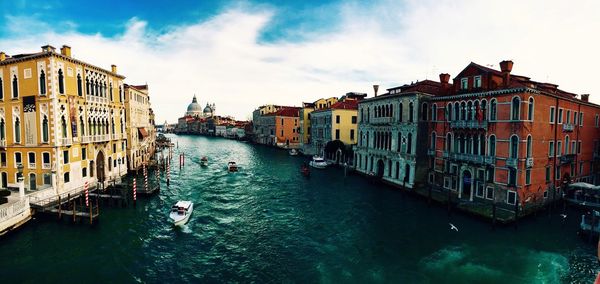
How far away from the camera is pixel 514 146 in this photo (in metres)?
22.7

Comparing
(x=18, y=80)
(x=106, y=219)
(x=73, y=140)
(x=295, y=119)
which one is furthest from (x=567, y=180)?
(x=295, y=119)

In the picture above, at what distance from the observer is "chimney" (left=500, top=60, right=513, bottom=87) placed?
2338cm

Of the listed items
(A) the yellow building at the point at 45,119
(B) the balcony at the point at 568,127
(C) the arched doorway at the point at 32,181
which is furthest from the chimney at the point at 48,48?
(B) the balcony at the point at 568,127

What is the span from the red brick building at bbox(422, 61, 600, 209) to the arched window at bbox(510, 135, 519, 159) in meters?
0.06

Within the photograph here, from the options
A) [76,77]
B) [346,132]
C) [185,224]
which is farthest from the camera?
[346,132]

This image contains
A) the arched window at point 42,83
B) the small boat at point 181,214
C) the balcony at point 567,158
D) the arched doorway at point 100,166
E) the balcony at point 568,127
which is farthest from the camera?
the arched doorway at point 100,166

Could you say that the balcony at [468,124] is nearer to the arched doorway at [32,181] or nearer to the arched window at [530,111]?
the arched window at [530,111]

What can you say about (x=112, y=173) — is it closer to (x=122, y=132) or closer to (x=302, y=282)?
(x=122, y=132)

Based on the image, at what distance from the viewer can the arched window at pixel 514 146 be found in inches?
880

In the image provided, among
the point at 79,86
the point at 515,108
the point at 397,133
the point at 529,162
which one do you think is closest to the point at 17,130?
the point at 79,86

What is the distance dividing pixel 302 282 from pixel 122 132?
1152 inches

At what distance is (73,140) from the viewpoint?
25891 millimetres

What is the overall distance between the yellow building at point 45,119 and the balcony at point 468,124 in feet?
101

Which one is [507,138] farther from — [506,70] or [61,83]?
[61,83]
